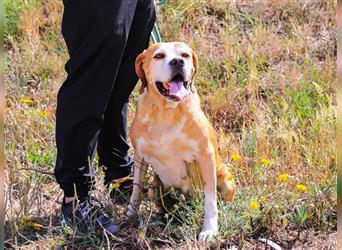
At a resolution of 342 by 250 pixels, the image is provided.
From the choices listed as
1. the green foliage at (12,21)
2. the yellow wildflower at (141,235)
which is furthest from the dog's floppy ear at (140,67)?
the green foliage at (12,21)

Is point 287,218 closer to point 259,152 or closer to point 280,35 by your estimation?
point 259,152

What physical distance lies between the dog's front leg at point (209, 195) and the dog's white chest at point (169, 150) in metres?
0.07

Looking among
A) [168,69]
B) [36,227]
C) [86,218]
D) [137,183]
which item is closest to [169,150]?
[137,183]

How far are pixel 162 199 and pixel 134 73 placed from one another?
67 cm

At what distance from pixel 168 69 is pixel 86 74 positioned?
1.25ft

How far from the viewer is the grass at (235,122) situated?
3.20 m

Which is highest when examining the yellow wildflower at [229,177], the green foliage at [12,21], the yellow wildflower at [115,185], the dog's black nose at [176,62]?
the dog's black nose at [176,62]

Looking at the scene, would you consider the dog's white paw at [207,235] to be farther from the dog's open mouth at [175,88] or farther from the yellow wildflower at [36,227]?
the yellow wildflower at [36,227]

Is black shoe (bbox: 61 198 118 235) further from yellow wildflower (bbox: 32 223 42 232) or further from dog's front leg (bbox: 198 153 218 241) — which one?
dog's front leg (bbox: 198 153 218 241)

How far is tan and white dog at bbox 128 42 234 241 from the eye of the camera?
3143 mm

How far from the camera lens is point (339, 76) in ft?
4.40

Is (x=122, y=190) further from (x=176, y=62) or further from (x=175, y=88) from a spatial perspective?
(x=176, y=62)

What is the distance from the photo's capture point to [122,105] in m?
3.52

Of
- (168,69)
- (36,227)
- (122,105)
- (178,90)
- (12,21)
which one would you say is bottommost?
(36,227)
